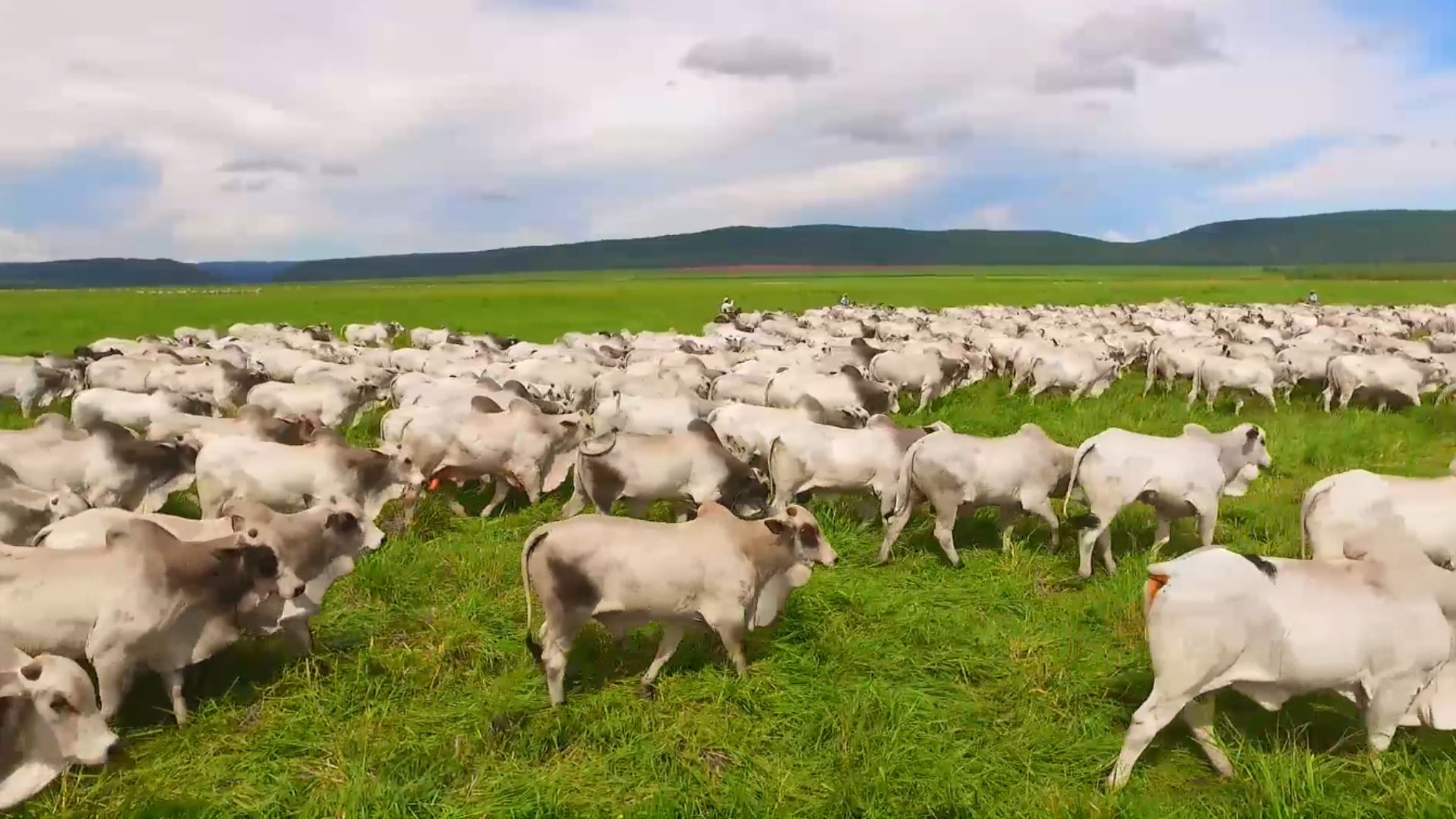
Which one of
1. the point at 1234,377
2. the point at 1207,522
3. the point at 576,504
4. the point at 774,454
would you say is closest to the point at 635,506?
the point at 576,504

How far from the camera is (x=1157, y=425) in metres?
16.4

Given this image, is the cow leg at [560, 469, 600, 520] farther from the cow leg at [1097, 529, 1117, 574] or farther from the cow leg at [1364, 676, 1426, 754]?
the cow leg at [1364, 676, 1426, 754]

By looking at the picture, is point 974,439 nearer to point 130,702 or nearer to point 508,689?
point 508,689

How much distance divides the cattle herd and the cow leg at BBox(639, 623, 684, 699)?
0.10 ft

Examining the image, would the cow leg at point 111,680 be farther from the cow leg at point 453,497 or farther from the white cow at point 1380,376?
the white cow at point 1380,376

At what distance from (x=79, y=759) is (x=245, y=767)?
88 cm

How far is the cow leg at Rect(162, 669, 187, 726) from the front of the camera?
595 cm

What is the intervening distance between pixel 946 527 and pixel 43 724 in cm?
741

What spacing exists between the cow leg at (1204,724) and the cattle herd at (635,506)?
0.02 meters

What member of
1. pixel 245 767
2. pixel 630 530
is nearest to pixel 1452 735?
pixel 630 530

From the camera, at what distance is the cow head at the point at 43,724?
195 inches

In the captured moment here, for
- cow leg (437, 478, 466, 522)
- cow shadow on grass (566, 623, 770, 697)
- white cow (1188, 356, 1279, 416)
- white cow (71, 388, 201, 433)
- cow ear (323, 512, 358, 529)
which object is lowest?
cow shadow on grass (566, 623, 770, 697)

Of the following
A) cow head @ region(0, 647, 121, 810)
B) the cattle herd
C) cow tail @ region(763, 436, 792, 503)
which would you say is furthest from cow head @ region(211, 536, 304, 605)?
cow tail @ region(763, 436, 792, 503)

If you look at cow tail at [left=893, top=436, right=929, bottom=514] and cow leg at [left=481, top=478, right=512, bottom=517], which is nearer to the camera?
cow tail at [left=893, top=436, right=929, bottom=514]
